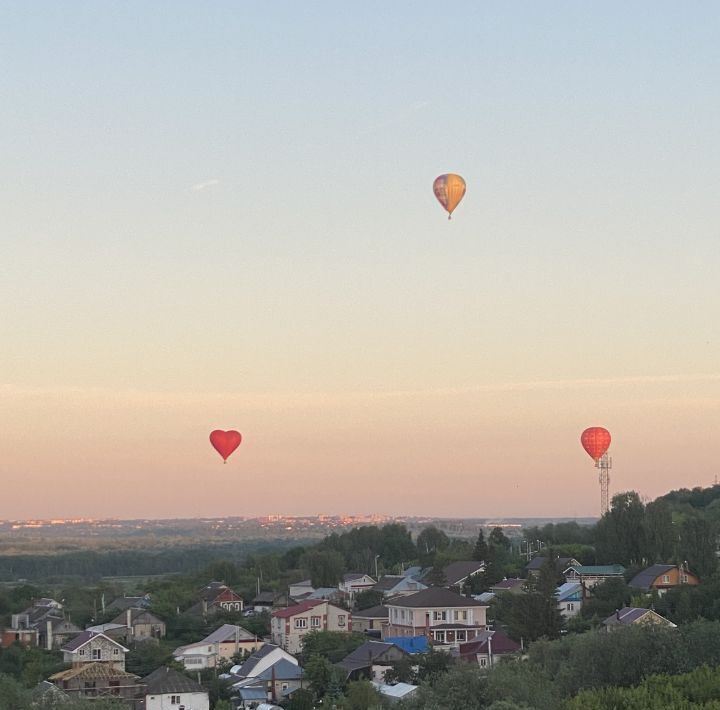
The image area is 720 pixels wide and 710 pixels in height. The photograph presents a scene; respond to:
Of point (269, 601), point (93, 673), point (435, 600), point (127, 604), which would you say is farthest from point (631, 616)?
point (127, 604)

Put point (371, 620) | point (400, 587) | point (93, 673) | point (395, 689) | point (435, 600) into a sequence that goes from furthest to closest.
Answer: point (400, 587) → point (371, 620) → point (435, 600) → point (93, 673) → point (395, 689)

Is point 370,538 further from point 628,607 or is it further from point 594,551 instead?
point 628,607

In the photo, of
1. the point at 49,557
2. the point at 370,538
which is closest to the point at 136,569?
the point at 49,557

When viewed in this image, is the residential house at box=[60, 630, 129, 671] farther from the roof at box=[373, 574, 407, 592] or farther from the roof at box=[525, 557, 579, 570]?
the roof at box=[525, 557, 579, 570]

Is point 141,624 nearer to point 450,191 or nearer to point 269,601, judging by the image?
point 269,601

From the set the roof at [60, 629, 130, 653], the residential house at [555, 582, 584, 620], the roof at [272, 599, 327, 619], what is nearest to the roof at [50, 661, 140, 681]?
the roof at [60, 629, 130, 653]
